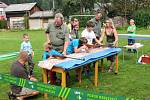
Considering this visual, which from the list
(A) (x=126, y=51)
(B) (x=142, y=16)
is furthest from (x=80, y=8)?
(A) (x=126, y=51)

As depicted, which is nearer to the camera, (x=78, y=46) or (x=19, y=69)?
(x=19, y=69)

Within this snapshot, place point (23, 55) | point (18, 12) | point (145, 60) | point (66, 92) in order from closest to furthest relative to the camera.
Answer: point (66, 92) < point (23, 55) < point (145, 60) < point (18, 12)

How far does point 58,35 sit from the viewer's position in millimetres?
7727

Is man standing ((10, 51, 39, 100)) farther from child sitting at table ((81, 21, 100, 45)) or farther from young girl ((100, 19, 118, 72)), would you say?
young girl ((100, 19, 118, 72))

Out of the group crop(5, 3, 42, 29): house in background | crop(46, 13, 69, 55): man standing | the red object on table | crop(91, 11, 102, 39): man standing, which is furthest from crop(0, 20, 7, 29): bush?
crop(46, 13, 69, 55): man standing

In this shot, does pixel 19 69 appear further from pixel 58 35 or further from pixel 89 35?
pixel 89 35

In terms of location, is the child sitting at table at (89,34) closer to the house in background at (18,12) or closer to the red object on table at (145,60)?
the red object on table at (145,60)

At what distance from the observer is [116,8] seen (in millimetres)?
42000

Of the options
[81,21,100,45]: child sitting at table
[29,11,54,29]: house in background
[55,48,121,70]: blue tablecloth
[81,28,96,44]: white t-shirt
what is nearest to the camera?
[55,48,121,70]: blue tablecloth

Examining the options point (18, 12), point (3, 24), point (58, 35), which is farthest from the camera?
point (18, 12)

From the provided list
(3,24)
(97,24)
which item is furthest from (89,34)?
(3,24)

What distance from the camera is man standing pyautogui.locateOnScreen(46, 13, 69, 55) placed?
7.65m

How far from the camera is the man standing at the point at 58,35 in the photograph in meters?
7.65

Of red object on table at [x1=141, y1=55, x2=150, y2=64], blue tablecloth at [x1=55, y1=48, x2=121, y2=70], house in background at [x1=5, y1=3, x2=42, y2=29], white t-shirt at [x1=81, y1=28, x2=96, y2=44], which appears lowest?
red object on table at [x1=141, y1=55, x2=150, y2=64]
